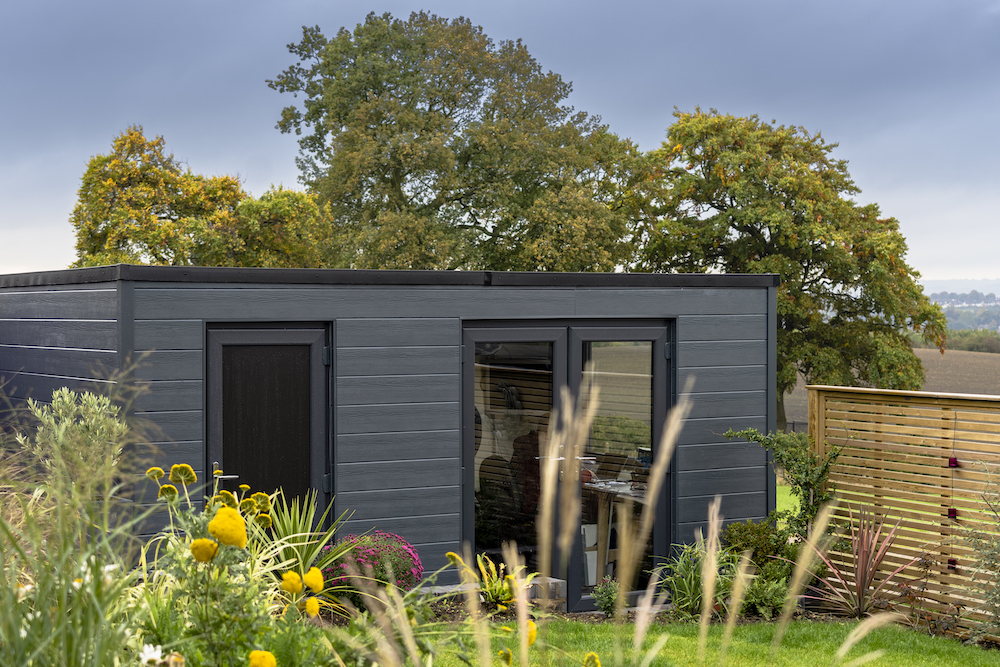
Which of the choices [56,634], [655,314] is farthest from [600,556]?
[56,634]

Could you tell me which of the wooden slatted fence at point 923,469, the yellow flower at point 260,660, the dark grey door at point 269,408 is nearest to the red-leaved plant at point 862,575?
the wooden slatted fence at point 923,469

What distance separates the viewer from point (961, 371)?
2578 cm

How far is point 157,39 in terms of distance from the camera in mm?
22469

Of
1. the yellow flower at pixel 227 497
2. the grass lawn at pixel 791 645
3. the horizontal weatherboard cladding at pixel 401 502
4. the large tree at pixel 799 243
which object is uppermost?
the large tree at pixel 799 243

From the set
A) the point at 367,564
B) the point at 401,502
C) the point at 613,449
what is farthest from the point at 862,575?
the point at 367,564

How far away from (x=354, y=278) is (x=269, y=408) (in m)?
0.98

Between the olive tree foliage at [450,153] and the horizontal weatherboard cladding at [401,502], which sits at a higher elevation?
the olive tree foliage at [450,153]

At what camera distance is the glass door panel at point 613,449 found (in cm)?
621

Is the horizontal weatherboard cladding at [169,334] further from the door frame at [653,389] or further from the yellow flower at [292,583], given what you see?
the yellow flower at [292,583]

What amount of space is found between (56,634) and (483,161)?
Answer: 21.0m

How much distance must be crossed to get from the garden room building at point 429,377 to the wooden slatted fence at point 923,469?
1.84 ft

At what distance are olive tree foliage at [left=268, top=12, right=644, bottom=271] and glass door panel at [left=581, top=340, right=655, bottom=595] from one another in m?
14.0

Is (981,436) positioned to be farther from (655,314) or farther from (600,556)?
(600,556)

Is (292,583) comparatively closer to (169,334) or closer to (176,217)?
(169,334)
